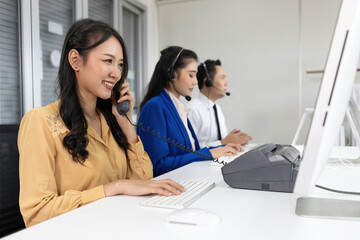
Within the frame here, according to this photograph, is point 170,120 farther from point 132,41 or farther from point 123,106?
point 132,41

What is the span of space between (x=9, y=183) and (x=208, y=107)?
1.94 m

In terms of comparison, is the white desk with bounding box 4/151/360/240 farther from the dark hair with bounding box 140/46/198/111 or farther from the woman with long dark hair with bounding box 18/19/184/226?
the dark hair with bounding box 140/46/198/111

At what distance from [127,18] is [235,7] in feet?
4.15

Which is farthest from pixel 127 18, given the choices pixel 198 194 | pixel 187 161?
pixel 198 194

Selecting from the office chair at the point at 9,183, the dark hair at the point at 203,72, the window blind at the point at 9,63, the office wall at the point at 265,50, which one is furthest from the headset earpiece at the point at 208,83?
the office chair at the point at 9,183

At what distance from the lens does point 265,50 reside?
368cm

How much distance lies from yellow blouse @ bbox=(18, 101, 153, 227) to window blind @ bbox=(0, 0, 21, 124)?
122 cm

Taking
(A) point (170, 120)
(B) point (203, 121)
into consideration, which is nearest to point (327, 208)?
(A) point (170, 120)

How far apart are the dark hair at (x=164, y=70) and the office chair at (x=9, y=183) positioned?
34.1 inches

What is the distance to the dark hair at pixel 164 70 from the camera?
6.65 ft

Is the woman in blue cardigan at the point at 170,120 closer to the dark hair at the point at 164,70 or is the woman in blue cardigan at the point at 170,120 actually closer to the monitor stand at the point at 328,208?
the dark hair at the point at 164,70

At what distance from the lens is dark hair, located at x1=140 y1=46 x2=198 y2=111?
2.03m

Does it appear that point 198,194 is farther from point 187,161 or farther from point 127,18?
point 127,18

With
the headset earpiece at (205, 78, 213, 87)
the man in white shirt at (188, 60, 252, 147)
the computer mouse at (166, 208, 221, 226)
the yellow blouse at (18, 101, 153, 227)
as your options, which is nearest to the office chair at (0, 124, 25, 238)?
the yellow blouse at (18, 101, 153, 227)
